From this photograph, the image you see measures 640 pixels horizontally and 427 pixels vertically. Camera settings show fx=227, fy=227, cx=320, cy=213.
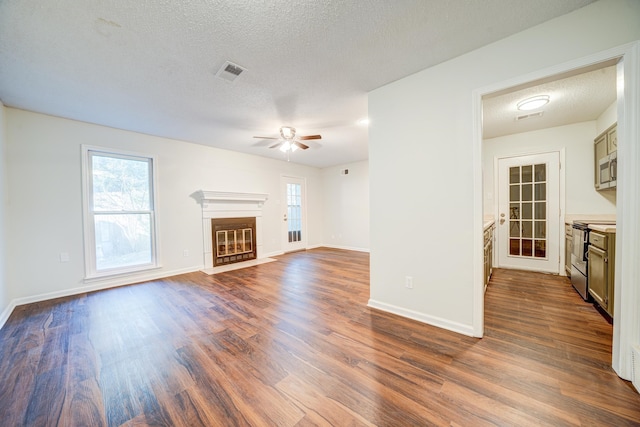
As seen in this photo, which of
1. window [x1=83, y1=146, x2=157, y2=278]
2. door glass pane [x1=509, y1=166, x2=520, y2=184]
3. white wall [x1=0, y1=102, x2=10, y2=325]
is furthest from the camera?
door glass pane [x1=509, y1=166, x2=520, y2=184]

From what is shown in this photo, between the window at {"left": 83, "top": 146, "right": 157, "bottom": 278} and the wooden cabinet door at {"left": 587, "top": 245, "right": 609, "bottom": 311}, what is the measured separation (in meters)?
5.98

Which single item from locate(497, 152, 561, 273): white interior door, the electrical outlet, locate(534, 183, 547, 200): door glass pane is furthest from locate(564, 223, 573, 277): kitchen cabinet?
the electrical outlet

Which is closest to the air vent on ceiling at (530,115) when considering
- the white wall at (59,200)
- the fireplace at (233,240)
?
the fireplace at (233,240)

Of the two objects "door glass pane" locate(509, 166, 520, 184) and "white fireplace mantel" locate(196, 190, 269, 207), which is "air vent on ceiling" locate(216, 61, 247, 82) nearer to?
"white fireplace mantel" locate(196, 190, 269, 207)

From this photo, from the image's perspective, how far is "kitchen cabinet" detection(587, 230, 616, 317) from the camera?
6.99ft

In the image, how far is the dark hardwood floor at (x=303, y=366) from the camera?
1289 mm

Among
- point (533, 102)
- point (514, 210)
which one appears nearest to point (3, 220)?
point (533, 102)

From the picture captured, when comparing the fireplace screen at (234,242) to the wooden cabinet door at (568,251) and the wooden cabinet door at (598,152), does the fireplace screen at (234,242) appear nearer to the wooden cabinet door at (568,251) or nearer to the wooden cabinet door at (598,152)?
the wooden cabinet door at (568,251)

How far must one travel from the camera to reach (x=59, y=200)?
10.5 ft

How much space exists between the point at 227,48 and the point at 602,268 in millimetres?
4096

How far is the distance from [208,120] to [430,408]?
3968 millimetres

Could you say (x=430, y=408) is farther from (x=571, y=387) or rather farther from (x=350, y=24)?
(x=350, y=24)

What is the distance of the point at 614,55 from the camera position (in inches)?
57.9

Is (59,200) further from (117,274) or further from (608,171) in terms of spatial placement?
(608,171)
